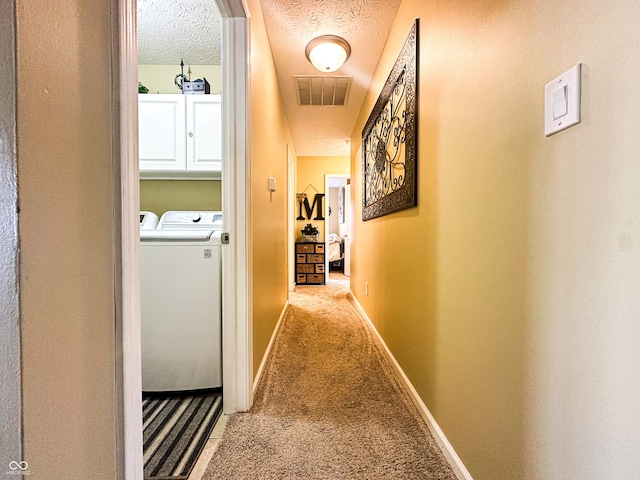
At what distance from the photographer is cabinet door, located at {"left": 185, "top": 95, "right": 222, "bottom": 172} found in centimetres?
228

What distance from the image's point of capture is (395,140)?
2.03m

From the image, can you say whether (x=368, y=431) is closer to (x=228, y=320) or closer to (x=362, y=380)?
(x=362, y=380)

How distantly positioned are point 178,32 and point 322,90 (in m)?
1.34

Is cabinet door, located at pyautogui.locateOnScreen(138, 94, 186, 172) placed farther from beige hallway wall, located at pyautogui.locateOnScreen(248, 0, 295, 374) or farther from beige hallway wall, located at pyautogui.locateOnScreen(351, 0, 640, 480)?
beige hallway wall, located at pyautogui.locateOnScreen(351, 0, 640, 480)

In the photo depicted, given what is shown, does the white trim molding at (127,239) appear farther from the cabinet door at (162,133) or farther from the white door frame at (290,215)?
the white door frame at (290,215)

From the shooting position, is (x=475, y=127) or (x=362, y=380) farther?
(x=362, y=380)

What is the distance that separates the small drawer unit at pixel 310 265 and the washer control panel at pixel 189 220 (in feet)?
10.6

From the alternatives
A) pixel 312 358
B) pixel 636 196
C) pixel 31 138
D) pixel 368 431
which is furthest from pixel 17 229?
pixel 312 358

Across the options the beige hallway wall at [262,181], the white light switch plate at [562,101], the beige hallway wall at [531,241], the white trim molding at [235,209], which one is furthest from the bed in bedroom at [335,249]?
the white light switch plate at [562,101]

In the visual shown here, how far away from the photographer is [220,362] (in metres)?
1.75

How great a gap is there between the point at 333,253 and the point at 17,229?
6.76 m

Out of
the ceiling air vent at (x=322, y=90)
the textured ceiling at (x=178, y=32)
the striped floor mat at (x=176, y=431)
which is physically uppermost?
the textured ceiling at (x=178, y=32)

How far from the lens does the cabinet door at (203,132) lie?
7.47 feet

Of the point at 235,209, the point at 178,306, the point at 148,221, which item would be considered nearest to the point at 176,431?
the point at 178,306
